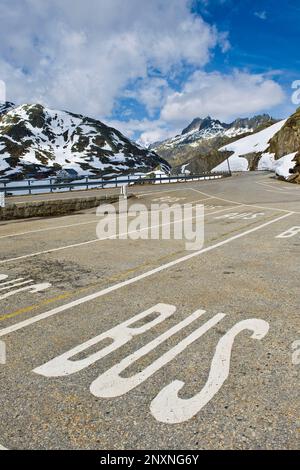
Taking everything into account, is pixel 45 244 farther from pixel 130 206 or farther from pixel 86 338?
pixel 130 206

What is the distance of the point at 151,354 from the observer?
3580 mm

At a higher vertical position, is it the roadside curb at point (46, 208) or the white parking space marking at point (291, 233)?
the roadside curb at point (46, 208)

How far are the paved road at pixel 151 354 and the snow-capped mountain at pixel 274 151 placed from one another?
35.2 meters

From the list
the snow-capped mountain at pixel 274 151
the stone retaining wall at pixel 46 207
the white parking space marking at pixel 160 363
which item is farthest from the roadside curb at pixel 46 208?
the snow-capped mountain at pixel 274 151

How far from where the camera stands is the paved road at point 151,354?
2549 millimetres

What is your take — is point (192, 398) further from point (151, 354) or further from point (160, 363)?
point (151, 354)

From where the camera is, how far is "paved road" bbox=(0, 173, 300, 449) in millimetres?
2549

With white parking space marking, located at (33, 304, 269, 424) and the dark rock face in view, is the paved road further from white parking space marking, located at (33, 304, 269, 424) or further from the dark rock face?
the dark rock face

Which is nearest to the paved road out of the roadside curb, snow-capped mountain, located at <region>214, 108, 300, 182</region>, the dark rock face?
the roadside curb

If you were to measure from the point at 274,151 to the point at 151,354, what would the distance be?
4337 inches

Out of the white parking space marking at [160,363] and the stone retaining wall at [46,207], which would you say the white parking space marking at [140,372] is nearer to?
the white parking space marking at [160,363]

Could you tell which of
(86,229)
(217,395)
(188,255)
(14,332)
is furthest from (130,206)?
(217,395)

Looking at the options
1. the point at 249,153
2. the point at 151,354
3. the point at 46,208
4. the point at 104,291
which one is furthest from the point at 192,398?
the point at 249,153
